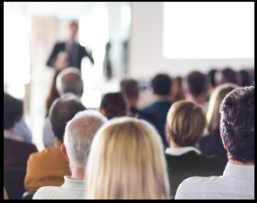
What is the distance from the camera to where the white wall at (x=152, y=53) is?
320 inches

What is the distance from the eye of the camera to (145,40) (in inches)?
324

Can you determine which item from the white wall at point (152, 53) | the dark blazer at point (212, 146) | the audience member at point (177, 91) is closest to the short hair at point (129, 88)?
the audience member at point (177, 91)

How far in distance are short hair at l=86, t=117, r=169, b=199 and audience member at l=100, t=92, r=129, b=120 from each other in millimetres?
1729

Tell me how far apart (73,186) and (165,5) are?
717 centimetres

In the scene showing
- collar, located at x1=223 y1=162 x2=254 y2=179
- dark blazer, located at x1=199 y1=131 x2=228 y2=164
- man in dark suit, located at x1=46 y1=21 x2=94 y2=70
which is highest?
man in dark suit, located at x1=46 y1=21 x2=94 y2=70

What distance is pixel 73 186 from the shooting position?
1396mm

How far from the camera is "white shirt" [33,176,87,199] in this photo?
1.38 m

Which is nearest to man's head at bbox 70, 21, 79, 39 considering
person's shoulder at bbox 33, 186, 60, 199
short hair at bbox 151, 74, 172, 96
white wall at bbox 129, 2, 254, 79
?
short hair at bbox 151, 74, 172, 96

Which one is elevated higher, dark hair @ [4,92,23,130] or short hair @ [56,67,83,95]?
short hair @ [56,67,83,95]

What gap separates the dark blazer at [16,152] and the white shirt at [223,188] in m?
1.16

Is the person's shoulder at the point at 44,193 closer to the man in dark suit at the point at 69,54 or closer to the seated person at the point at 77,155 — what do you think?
the seated person at the point at 77,155

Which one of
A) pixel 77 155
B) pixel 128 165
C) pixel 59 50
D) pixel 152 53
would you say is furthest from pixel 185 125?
pixel 152 53

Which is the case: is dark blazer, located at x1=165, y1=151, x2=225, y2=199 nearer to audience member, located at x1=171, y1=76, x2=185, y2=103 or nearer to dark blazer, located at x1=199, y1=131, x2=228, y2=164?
dark blazer, located at x1=199, y1=131, x2=228, y2=164

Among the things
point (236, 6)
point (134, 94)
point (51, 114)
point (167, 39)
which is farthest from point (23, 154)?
point (236, 6)
